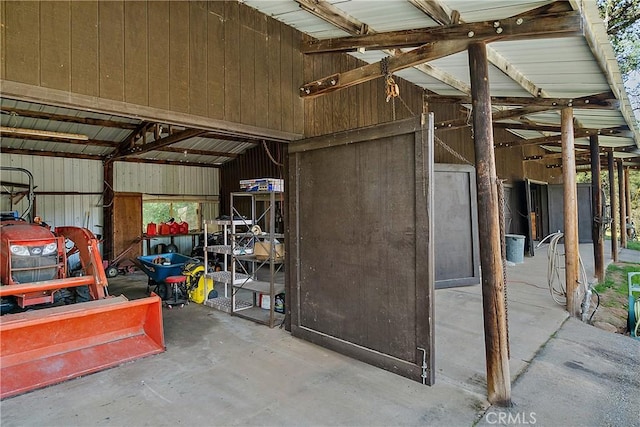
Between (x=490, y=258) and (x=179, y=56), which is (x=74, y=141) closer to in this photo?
(x=179, y=56)

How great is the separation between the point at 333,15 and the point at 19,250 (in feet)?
13.2

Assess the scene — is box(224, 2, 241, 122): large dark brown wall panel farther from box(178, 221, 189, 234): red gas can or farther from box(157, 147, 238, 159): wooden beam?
box(178, 221, 189, 234): red gas can

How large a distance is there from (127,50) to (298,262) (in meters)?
2.40

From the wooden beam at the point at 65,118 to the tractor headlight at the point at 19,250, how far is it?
3348 millimetres

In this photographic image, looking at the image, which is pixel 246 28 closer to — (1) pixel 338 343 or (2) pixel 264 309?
(1) pixel 338 343

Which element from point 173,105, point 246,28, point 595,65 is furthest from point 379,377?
point 595,65

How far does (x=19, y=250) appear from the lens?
373cm

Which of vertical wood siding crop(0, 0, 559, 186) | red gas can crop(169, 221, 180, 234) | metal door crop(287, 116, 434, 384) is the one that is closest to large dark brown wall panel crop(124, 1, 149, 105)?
vertical wood siding crop(0, 0, 559, 186)

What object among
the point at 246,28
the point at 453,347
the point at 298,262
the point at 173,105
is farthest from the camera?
the point at 298,262

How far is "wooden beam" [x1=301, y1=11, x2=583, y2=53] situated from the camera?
92.5 inches

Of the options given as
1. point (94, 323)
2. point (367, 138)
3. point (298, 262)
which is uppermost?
point (367, 138)

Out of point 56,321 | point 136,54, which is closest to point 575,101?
point 136,54

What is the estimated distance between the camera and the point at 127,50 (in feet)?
8.29

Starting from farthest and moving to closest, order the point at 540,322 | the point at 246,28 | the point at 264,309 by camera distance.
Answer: the point at 264,309, the point at 540,322, the point at 246,28
